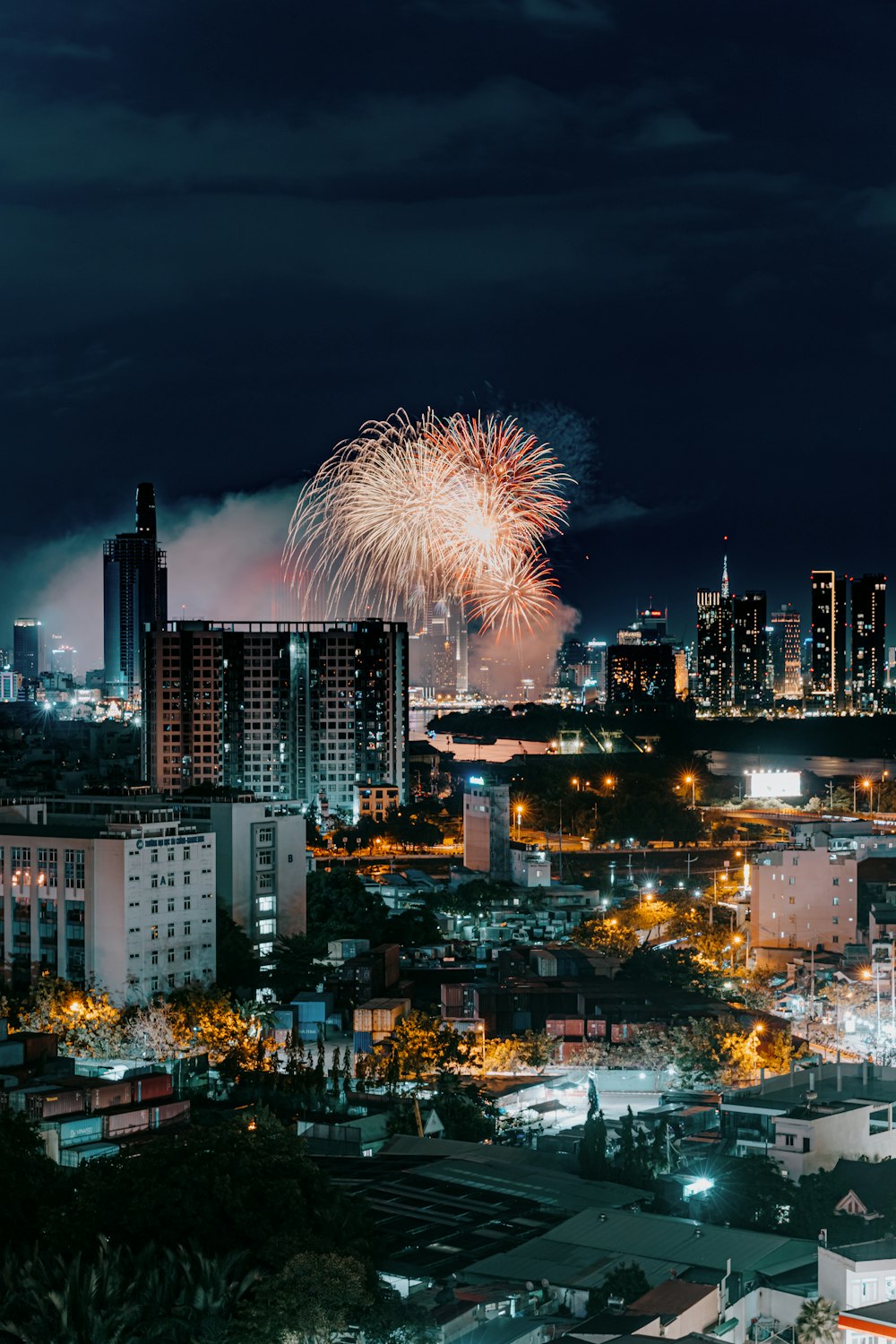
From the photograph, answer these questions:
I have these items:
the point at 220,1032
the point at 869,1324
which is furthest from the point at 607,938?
the point at 869,1324

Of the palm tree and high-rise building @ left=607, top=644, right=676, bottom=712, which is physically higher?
high-rise building @ left=607, top=644, right=676, bottom=712

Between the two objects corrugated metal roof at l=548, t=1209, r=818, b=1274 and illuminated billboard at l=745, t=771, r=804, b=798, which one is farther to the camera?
illuminated billboard at l=745, t=771, r=804, b=798

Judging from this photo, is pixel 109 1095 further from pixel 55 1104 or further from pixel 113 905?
pixel 113 905

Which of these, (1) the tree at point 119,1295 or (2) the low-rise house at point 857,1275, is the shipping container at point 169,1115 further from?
(2) the low-rise house at point 857,1275

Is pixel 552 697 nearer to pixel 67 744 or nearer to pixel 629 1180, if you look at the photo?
pixel 67 744

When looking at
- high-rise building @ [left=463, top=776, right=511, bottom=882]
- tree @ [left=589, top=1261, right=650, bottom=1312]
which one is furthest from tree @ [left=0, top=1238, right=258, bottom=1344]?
high-rise building @ [left=463, top=776, right=511, bottom=882]

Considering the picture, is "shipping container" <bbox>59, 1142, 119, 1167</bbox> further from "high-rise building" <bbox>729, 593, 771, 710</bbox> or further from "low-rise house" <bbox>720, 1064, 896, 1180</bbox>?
"high-rise building" <bbox>729, 593, 771, 710</bbox>

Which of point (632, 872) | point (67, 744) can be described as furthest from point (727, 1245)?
point (67, 744)
